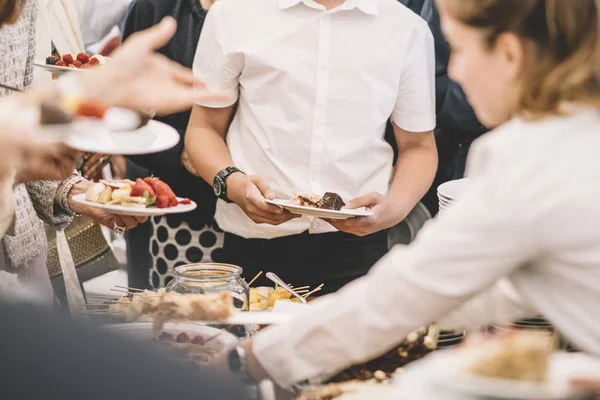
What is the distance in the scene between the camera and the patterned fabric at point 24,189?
7.11 feet

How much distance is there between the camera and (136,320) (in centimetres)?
197

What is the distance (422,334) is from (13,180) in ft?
3.12

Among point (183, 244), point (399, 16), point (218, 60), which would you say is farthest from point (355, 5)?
point (183, 244)

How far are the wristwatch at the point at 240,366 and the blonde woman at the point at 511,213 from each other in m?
0.08

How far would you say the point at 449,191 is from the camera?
239 centimetres

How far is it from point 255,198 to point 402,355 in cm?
96

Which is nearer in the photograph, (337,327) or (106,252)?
(337,327)

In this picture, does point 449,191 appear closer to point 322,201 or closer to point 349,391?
point 322,201

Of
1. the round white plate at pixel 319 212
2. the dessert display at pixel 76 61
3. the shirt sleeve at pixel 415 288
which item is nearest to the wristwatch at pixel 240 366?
the shirt sleeve at pixel 415 288

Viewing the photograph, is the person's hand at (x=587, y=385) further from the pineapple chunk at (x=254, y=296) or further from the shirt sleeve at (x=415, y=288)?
the pineapple chunk at (x=254, y=296)

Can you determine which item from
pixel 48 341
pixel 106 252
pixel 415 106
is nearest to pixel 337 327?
pixel 48 341

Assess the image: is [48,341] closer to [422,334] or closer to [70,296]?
[422,334]

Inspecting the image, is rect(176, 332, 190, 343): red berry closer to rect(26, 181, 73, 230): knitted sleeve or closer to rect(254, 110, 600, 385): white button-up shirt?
rect(254, 110, 600, 385): white button-up shirt

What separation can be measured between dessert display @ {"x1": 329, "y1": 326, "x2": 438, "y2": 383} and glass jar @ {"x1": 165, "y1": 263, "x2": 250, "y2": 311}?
1.51 feet
